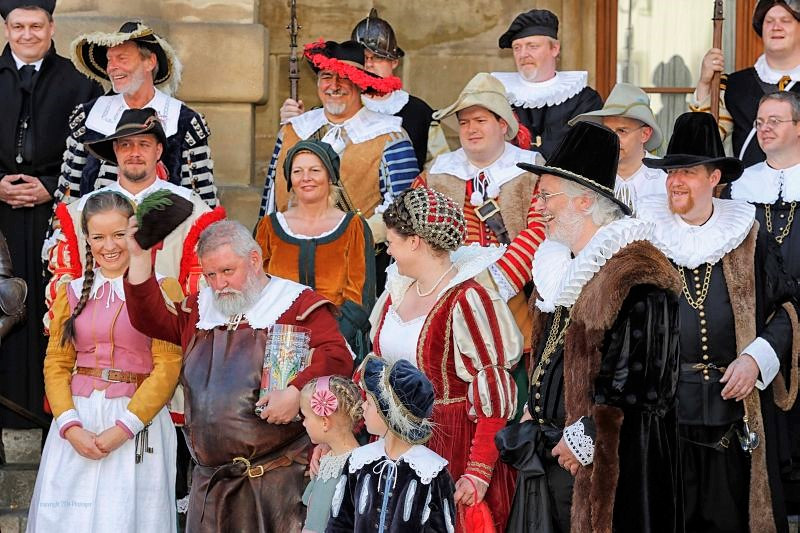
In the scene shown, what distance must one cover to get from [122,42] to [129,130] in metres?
0.72

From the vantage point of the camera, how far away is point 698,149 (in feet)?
20.5

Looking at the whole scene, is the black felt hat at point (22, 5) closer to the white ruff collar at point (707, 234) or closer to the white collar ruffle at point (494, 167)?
the white collar ruffle at point (494, 167)

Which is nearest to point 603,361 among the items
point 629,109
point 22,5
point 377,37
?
point 629,109

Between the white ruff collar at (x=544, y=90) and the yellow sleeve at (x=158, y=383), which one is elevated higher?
the white ruff collar at (x=544, y=90)

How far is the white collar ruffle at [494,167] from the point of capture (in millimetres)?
7012

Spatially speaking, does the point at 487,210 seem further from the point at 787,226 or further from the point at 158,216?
the point at 158,216

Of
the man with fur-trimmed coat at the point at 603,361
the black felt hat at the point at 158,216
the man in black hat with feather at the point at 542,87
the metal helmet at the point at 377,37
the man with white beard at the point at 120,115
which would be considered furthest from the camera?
the metal helmet at the point at 377,37

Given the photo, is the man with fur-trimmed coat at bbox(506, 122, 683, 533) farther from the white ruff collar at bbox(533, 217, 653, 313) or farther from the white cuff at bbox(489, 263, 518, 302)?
the white cuff at bbox(489, 263, 518, 302)

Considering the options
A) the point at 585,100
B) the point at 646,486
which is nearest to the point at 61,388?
the point at 646,486

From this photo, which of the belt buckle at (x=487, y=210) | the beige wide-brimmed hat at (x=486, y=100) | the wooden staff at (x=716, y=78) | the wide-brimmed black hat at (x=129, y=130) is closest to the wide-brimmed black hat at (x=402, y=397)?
the belt buckle at (x=487, y=210)

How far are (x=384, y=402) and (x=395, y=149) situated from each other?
253 cm

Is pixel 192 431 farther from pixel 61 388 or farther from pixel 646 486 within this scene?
pixel 646 486

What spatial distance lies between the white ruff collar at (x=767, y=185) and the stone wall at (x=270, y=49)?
2526 millimetres

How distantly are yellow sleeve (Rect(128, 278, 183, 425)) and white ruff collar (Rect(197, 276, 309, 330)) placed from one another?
1.00ft
